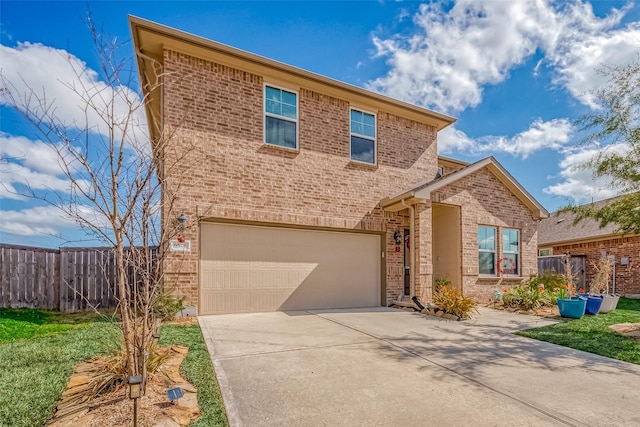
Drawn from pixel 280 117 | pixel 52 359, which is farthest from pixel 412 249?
pixel 52 359

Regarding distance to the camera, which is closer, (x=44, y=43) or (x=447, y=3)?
(x=44, y=43)

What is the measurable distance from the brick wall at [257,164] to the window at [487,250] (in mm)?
2789

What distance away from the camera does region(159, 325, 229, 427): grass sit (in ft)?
10.5

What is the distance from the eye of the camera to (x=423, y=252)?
32.1ft

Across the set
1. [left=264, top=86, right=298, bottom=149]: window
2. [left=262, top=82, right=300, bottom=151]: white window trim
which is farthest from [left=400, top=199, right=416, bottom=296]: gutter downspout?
[left=264, top=86, right=298, bottom=149]: window

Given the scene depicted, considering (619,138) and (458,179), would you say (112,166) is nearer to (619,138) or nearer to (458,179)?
(458,179)

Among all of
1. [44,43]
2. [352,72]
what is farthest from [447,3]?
[44,43]

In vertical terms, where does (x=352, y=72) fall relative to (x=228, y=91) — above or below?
above

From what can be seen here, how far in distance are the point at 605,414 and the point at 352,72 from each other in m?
9.84

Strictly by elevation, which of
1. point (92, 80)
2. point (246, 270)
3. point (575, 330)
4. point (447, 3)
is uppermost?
point (447, 3)

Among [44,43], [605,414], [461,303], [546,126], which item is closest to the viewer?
[605,414]

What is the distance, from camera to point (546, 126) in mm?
11695

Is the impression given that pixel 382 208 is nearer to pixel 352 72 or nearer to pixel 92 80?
pixel 352 72

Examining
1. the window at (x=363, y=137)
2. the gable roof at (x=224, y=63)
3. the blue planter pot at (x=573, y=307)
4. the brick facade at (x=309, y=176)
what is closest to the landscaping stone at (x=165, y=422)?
the brick facade at (x=309, y=176)
